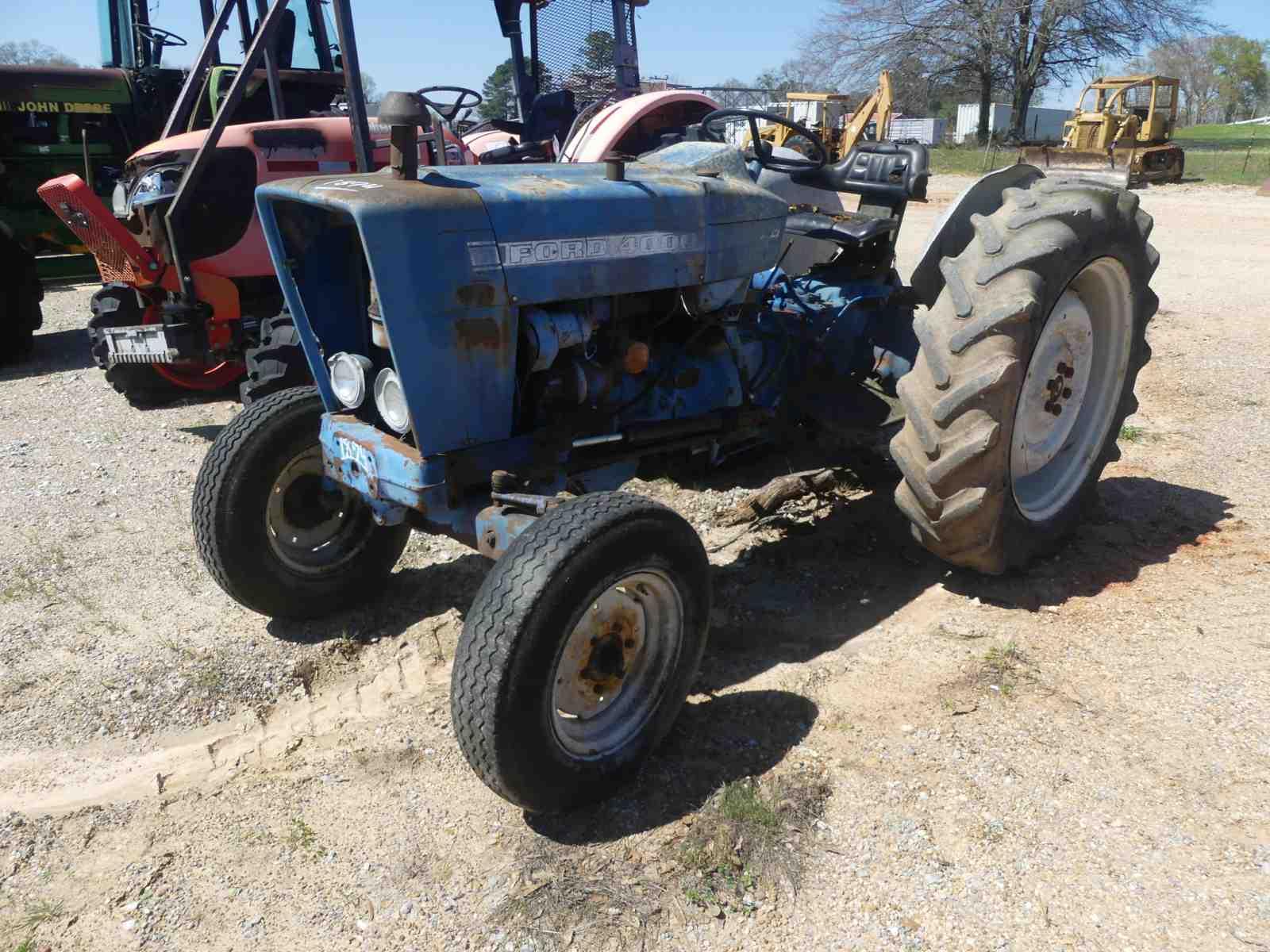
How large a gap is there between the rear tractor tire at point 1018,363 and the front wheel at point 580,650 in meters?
1.00

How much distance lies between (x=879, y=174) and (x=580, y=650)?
2.90m

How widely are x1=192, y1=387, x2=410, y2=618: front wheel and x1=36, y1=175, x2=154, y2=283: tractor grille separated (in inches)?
126

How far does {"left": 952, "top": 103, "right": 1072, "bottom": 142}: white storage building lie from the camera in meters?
40.7

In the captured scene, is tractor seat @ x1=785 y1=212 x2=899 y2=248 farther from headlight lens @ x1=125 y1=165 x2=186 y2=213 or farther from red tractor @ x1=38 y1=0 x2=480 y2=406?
headlight lens @ x1=125 y1=165 x2=186 y2=213

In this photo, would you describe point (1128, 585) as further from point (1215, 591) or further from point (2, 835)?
point (2, 835)

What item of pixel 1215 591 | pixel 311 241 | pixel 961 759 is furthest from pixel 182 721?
pixel 1215 591

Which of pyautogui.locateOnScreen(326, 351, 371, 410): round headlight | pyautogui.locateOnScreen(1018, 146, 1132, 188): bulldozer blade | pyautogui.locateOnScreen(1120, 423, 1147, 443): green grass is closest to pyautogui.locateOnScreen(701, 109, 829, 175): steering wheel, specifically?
pyautogui.locateOnScreen(326, 351, 371, 410): round headlight

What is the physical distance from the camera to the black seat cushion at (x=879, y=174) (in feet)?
14.7

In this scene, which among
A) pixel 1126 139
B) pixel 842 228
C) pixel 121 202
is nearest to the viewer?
pixel 842 228

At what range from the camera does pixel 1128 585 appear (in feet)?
12.2

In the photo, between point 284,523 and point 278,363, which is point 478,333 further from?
point 278,363

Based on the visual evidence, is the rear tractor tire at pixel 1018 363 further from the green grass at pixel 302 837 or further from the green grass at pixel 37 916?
the green grass at pixel 37 916

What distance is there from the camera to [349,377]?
3.16 meters

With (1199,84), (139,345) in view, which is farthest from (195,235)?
(1199,84)
